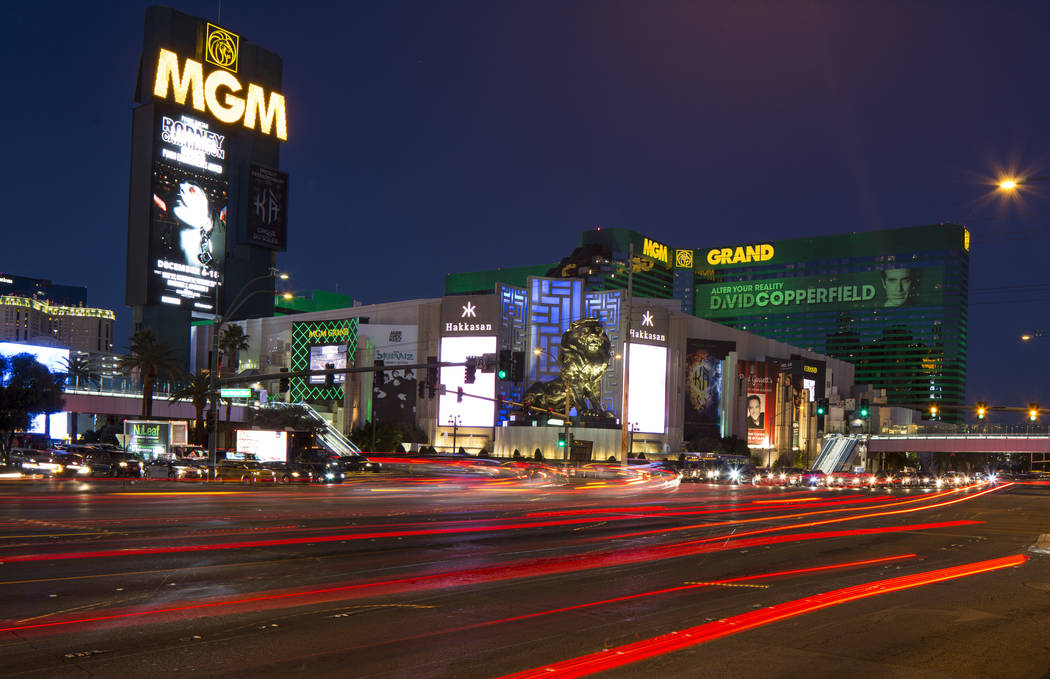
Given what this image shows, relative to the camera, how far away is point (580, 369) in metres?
92.7

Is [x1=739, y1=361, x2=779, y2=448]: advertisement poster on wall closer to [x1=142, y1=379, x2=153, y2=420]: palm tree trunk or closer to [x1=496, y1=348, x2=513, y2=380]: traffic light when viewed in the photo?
[x1=142, y1=379, x2=153, y2=420]: palm tree trunk

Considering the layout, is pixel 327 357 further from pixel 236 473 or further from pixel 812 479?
pixel 236 473

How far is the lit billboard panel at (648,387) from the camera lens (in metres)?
105

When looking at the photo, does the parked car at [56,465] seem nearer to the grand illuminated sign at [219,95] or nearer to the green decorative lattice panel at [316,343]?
the green decorative lattice panel at [316,343]

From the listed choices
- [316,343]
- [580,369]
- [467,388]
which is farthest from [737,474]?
[316,343]

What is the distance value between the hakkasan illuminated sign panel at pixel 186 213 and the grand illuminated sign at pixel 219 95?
263cm

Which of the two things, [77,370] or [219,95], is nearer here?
[77,370]

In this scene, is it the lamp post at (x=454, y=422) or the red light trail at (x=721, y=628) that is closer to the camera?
the red light trail at (x=721, y=628)

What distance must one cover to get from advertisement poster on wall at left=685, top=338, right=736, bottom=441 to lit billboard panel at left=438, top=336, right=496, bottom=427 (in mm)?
24711

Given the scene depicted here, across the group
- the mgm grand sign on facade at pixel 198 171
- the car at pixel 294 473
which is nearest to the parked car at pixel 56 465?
the car at pixel 294 473

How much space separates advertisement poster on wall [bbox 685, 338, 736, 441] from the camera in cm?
11044

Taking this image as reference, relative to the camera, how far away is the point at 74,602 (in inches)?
475

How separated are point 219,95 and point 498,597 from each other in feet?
364

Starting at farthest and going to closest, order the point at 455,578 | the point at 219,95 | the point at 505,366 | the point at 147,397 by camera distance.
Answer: the point at 219,95 → the point at 147,397 → the point at 505,366 → the point at 455,578
